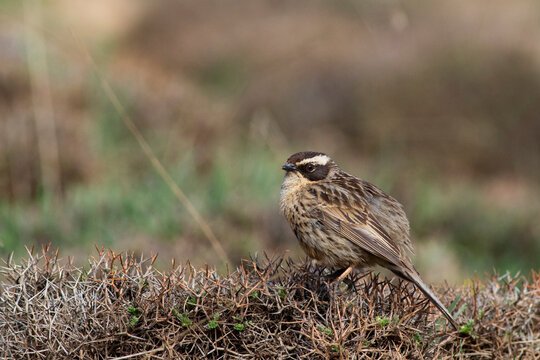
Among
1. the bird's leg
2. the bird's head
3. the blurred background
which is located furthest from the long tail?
the bird's head

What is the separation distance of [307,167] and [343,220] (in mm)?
761

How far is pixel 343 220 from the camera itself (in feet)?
17.3

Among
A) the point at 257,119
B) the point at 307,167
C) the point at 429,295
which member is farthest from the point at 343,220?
the point at 257,119

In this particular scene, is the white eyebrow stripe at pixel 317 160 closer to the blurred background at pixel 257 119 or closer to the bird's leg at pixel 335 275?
the bird's leg at pixel 335 275

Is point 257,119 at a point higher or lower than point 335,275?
higher

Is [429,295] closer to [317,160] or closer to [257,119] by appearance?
[317,160]

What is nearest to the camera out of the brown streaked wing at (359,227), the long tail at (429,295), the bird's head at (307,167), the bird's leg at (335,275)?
the long tail at (429,295)

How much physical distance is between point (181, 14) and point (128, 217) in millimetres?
12557

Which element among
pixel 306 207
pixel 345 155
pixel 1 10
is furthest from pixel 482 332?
pixel 1 10

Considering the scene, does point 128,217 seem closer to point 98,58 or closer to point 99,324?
point 99,324

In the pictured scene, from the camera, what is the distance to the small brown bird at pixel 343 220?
A: 5.06m

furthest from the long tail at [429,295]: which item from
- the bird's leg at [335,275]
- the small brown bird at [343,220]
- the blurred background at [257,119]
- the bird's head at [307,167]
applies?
the bird's head at [307,167]

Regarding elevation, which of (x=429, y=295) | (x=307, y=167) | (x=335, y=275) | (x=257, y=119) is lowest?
(x=429, y=295)

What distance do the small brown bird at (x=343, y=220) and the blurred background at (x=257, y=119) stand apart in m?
0.71
